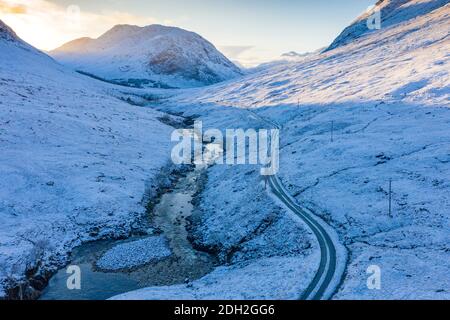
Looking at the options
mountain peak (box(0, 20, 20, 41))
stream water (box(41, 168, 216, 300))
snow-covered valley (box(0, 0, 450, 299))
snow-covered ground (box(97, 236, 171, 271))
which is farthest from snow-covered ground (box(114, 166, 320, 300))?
mountain peak (box(0, 20, 20, 41))

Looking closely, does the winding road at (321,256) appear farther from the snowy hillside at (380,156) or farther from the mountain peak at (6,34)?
the mountain peak at (6,34)

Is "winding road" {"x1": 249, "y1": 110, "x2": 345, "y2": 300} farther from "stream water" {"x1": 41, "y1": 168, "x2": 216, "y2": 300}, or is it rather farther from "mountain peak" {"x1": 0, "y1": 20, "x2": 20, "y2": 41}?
"mountain peak" {"x1": 0, "y1": 20, "x2": 20, "y2": 41}

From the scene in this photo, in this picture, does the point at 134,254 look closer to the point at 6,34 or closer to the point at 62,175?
the point at 62,175

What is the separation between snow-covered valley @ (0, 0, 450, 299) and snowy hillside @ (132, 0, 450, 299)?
0.19m

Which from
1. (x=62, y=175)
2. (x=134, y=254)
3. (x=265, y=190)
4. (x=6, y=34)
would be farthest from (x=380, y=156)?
(x=6, y=34)

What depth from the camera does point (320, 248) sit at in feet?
119

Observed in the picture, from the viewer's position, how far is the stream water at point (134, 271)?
3434 cm

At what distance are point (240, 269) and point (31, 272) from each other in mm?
20023

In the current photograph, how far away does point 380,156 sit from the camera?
5500 cm

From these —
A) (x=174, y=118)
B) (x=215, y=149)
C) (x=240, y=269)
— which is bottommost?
(x=240, y=269)

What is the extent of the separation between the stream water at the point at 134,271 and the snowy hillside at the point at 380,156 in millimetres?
3888

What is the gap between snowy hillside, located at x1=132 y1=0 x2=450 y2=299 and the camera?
32.4 metres
